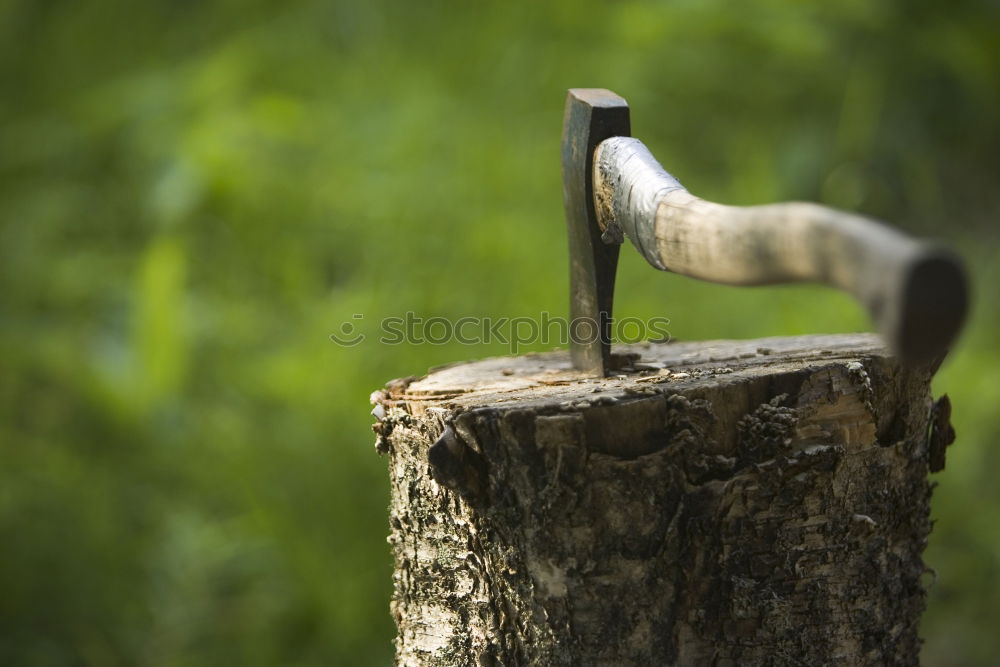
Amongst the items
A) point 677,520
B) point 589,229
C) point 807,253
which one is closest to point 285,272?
point 589,229

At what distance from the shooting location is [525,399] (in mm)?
1211

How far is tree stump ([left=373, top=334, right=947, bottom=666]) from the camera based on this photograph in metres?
1.14

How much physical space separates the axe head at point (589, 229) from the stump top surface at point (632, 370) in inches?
2.0

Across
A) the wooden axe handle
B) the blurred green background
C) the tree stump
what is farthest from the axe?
the blurred green background

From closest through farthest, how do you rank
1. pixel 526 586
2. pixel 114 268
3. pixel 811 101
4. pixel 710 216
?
pixel 710 216, pixel 526 586, pixel 114 268, pixel 811 101

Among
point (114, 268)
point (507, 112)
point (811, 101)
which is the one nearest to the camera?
point (507, 112)

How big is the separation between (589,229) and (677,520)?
19.2 inches

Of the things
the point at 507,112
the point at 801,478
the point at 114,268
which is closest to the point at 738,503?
the point at 801,478

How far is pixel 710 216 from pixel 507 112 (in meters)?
1.96

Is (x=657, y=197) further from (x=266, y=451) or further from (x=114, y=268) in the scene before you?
(x=114, y=268)

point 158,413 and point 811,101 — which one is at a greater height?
point 811,101

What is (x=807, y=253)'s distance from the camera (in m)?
0.90

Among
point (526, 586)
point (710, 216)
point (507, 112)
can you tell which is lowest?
point (526, 586)

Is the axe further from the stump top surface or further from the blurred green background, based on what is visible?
the blurred green background
